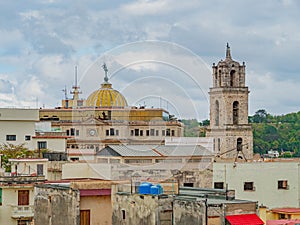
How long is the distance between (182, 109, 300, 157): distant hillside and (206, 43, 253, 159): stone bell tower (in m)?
43.7

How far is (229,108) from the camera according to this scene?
8881cm

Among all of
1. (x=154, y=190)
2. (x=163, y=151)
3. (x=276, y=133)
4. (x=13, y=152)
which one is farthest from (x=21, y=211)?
(x=276, y=133)

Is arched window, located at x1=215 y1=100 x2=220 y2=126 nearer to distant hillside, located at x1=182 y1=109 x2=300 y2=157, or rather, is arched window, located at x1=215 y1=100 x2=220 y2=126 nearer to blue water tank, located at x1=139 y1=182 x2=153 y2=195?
distant hillside, located at x1=182 y1=109 x2=300 y2=157

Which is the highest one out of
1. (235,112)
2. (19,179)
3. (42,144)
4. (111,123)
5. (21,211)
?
(235,112)

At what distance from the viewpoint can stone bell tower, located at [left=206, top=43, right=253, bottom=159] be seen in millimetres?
88312

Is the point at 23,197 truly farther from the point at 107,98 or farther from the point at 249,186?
the point at 107,98

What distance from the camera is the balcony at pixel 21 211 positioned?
1604 inches

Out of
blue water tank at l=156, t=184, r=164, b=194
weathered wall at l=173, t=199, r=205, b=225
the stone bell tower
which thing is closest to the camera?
weathered wall at l=173, t=199, r=205, b=225

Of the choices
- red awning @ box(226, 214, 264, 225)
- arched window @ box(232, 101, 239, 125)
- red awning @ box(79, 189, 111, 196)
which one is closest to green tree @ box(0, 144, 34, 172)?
red awning @ box(79, 189, 111, 196)

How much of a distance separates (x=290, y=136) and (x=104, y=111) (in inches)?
3648

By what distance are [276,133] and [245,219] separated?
14022cm

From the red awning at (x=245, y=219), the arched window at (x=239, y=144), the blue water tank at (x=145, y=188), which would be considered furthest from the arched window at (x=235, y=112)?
the red awning at (x=245, y=219)

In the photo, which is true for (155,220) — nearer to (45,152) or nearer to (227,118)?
(45,152)

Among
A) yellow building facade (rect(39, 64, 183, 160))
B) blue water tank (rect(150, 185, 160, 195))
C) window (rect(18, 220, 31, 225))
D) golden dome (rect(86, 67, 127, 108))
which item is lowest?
window (rect(18, 220, 31, 225))
